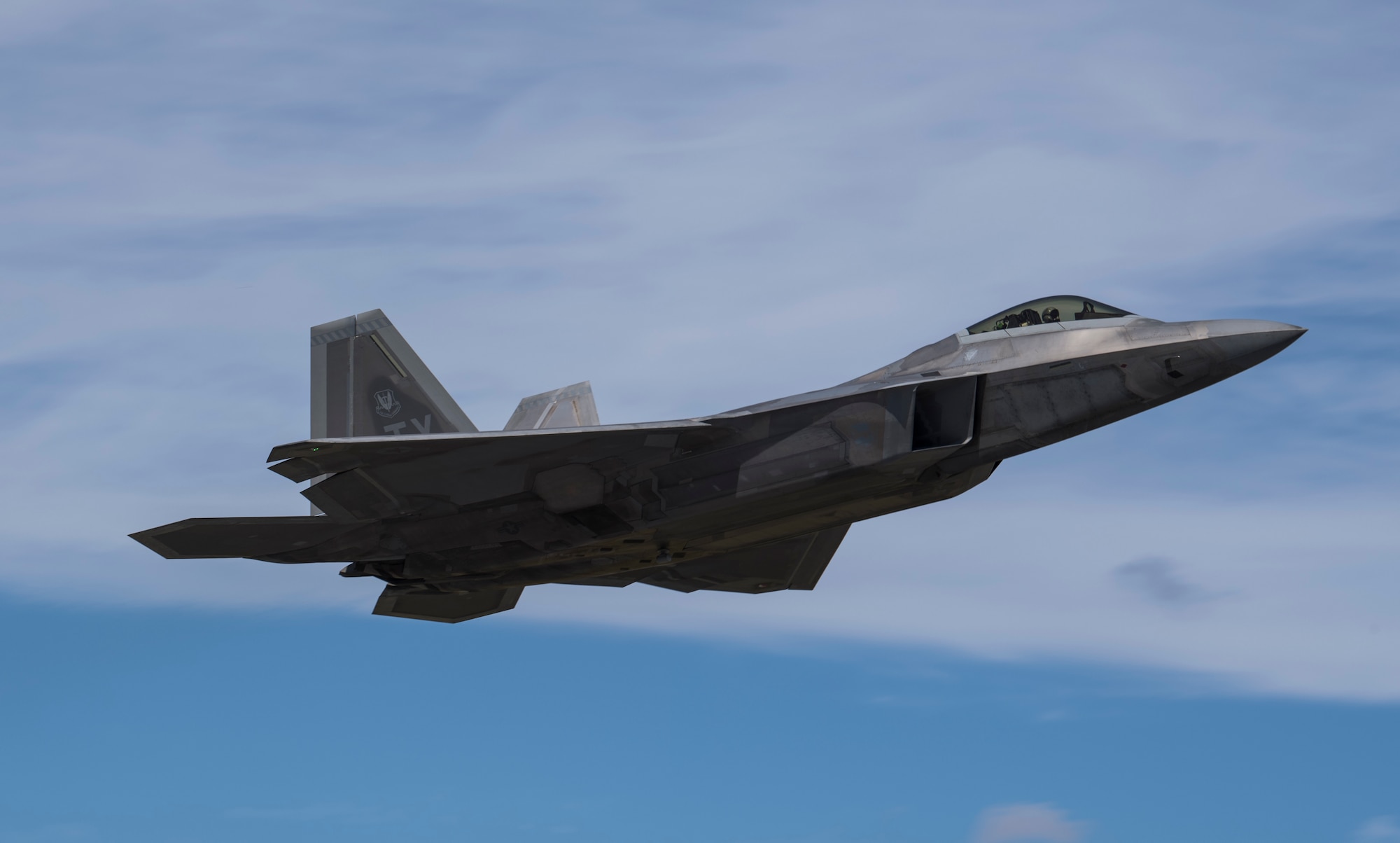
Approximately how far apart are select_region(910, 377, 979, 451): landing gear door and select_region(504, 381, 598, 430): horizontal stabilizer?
26.5 feet

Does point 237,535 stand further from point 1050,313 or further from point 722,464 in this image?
point 1050,313

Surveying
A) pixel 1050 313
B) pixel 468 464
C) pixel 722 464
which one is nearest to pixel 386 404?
pixel 468 464

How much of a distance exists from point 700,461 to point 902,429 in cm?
281

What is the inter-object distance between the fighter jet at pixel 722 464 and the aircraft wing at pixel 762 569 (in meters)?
2.31

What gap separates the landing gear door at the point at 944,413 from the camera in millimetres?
19984

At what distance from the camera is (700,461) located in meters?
20.7

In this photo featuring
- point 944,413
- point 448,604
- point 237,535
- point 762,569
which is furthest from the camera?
point 762,569

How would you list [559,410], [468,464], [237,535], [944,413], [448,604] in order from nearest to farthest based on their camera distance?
[944,413]
[468,464]
[237,535]
[448,604]
[559,410]

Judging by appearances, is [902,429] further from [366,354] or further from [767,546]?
[366,354]

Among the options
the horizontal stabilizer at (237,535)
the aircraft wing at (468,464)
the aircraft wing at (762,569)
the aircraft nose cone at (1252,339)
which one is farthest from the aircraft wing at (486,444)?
the aircraft nose cone at (1252,339)

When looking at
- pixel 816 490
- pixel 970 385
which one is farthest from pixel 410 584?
pixel 970 385

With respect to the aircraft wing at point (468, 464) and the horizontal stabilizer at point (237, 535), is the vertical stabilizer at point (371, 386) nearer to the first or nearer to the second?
the horizontal stabilizer at point (237, 535)

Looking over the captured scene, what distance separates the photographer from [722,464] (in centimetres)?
2058

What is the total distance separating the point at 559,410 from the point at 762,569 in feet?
15.2
